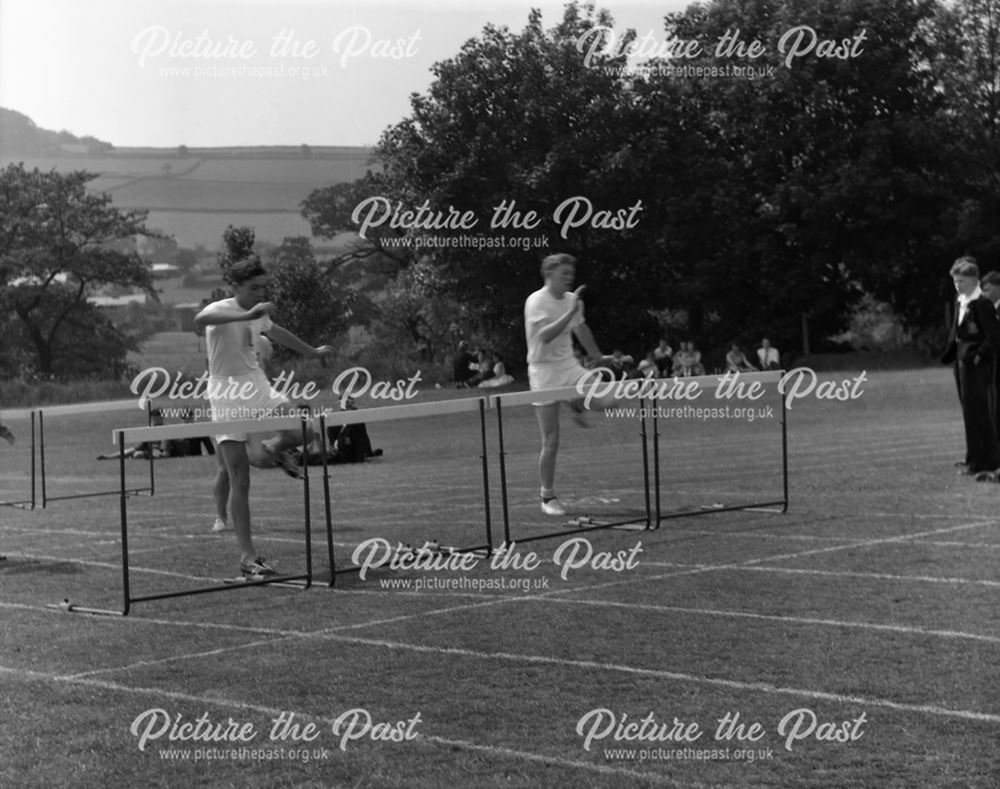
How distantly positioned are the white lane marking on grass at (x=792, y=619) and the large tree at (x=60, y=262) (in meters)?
52.2

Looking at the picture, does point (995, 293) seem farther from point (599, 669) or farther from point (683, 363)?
point (683, 363)

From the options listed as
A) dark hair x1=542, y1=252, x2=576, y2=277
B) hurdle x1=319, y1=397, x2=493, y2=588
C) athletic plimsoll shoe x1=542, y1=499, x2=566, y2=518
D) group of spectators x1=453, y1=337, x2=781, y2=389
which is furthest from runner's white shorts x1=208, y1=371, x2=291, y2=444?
group of spectators x1=453, y1=337, x2=781, y2=389

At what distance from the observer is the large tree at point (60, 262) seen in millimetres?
59500

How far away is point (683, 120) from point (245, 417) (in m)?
44.7

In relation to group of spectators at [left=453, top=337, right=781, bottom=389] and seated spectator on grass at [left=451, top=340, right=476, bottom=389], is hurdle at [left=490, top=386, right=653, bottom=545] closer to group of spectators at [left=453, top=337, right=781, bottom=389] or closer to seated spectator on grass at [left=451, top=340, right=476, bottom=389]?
group of spectators at [left=453, top=337, right=781, bottom=389]

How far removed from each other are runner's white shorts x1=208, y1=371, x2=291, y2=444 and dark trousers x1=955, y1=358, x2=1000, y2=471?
8135 mm

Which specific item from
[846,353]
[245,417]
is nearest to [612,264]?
[846,353]

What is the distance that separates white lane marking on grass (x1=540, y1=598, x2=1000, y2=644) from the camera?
832 centimetres

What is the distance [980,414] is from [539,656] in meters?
9.52

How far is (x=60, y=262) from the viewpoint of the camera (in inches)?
2378

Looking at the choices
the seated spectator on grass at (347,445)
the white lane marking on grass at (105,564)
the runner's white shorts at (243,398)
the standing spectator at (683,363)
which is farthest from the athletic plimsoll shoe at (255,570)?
the standing spectator at (683,363)

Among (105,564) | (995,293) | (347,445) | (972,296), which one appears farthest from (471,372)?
(105,564)

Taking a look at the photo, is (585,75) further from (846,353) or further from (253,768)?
(253,768)

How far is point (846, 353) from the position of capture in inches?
2037
